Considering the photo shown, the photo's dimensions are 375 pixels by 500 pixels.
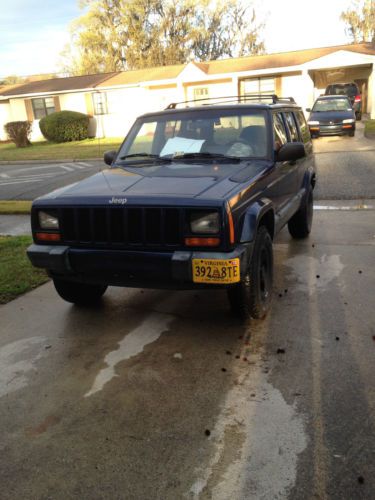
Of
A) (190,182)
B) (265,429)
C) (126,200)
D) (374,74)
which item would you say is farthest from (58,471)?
(374,74)

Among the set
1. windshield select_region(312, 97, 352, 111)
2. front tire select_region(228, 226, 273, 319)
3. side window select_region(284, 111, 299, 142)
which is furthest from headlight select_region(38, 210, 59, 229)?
windshield select_region(312, 97, 352, 111)

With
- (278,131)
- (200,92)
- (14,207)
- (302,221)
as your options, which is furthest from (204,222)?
(200,92)

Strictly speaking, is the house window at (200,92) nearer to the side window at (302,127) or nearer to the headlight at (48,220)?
the side window at (302,127)

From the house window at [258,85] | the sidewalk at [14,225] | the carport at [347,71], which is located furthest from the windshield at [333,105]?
the sidewalk at [14,225]

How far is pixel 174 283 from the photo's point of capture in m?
3.50

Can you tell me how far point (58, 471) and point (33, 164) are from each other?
686 inches

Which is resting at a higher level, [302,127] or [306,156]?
[302,127]

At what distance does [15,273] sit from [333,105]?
17.4 metres

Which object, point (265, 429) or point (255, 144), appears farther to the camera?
point (255, 144)

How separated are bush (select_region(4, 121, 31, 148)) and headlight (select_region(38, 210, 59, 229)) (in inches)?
964

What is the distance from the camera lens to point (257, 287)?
3.79 m

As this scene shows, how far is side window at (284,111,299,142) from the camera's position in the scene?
5.54 meters

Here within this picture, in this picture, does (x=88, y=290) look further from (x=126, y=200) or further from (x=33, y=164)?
(x=33, y=164)

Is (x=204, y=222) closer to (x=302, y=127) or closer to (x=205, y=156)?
(x=205, y=156)
